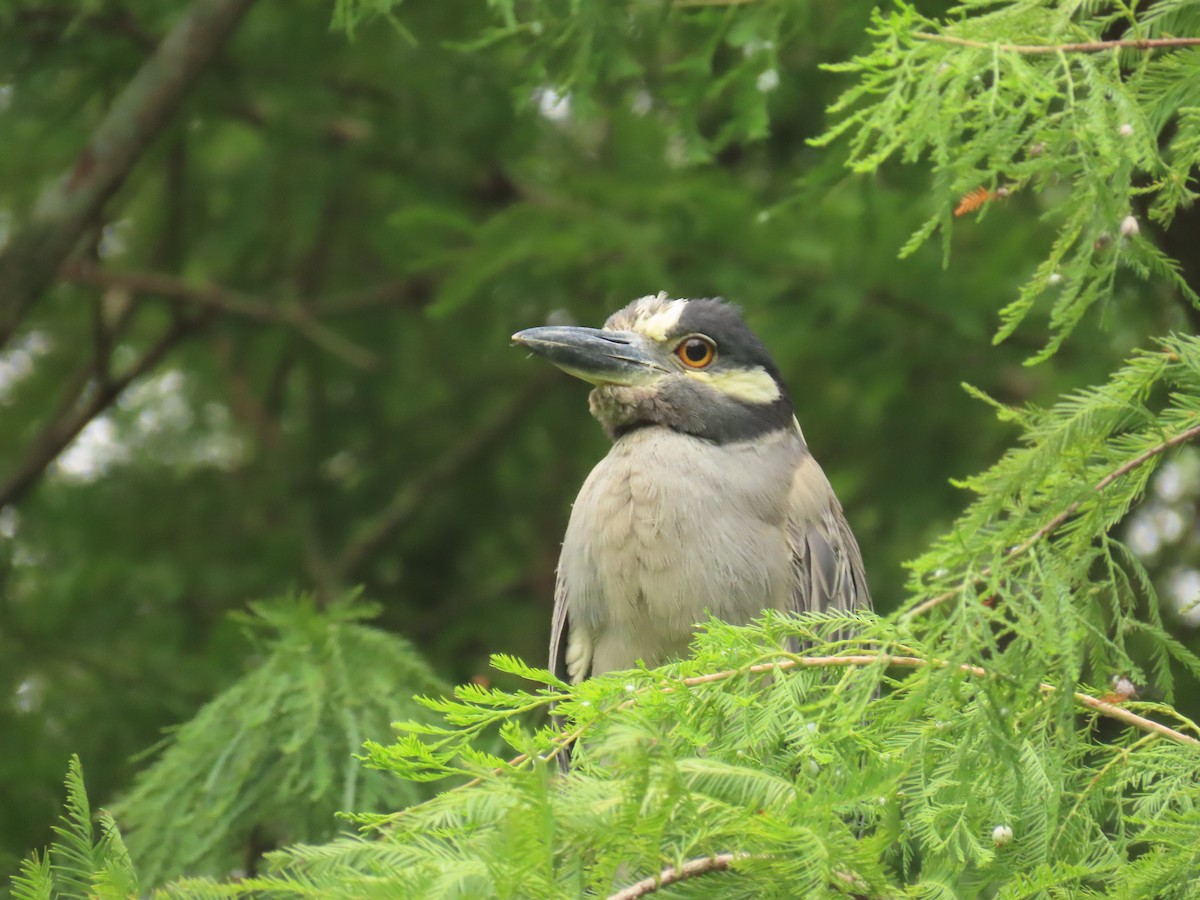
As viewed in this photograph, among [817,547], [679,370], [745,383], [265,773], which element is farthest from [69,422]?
[817,547]

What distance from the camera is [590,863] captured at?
2193mm

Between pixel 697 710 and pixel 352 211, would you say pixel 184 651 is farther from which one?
pixel 697 710

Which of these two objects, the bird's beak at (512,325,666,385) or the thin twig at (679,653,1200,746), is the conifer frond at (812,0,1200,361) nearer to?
the thin twig at (679,653,1200,746)

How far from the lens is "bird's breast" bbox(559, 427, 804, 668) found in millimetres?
4055

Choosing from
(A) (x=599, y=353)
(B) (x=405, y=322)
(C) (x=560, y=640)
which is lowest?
(C) (x=560, y=640)

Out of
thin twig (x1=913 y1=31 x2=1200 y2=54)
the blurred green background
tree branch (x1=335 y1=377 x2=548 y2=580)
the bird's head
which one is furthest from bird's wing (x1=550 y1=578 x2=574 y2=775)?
thin twig (x1=913 y1=31 x2=1200 y2=54)

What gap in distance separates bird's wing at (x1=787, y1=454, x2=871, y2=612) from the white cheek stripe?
0.26 m

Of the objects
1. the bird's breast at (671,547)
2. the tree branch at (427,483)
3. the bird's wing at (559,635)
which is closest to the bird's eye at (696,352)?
the bird's breast at (671,547)

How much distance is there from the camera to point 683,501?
13.6 ft

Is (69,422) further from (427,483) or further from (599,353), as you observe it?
(599,353)

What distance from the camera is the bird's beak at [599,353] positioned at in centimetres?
434

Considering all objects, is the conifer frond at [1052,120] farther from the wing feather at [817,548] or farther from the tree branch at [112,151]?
the tree branch at [112,151]

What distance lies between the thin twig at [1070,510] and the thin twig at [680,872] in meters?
0.56

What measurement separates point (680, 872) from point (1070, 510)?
1.01 metres
